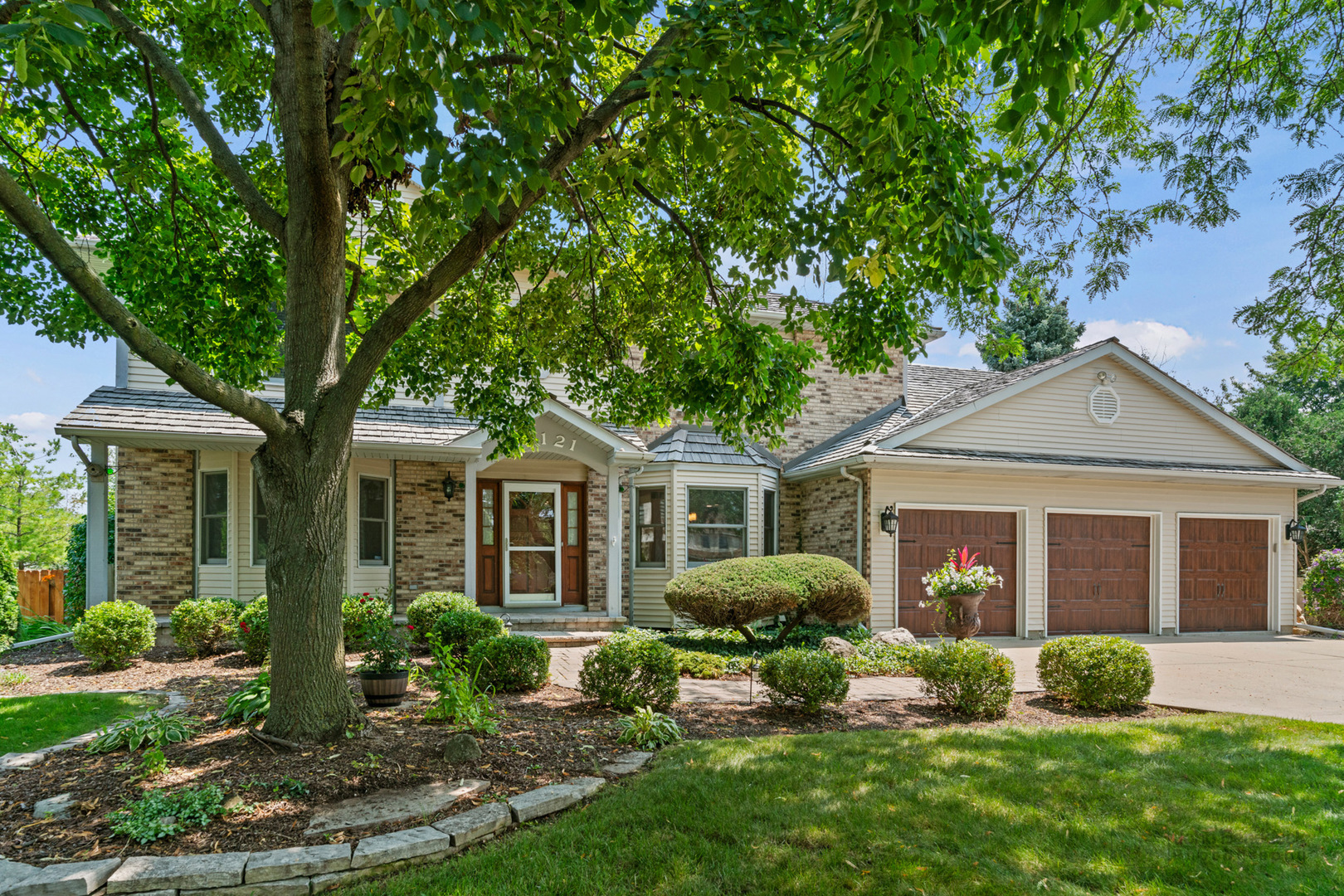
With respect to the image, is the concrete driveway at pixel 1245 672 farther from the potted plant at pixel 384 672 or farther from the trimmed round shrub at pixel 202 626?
the trimmed round shrub at pixel 202 626

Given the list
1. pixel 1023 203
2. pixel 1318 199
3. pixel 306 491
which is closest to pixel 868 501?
pixel 1023 203

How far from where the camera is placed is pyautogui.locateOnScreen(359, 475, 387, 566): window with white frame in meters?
12.3

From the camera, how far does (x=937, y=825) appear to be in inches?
163

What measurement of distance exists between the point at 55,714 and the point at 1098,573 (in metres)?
15.1

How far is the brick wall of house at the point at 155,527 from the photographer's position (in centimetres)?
1132

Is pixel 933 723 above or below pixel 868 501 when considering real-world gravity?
below

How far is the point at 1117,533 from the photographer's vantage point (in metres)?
14.0

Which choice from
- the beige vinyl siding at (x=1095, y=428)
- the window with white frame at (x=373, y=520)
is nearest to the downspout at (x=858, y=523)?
the beige vinyl siding at (x=1095, y=428)

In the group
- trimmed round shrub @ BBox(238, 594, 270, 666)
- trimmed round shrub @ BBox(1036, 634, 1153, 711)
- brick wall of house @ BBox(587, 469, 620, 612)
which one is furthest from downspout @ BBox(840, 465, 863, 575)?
trimmed round shrub @ BBox(238, 594, 270, 666)

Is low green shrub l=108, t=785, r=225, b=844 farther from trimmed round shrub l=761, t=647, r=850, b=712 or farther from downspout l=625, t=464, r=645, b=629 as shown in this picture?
downspout l=625, t=464, r=645, b=629

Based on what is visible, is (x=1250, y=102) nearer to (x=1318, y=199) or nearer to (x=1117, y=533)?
(x=1318, y=199)

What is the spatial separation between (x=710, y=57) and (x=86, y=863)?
4793 millimetres

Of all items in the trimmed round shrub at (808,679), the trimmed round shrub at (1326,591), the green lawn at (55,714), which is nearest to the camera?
the green lawn at (55,714)

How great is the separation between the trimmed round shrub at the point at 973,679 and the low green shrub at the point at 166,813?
19.6 ft
